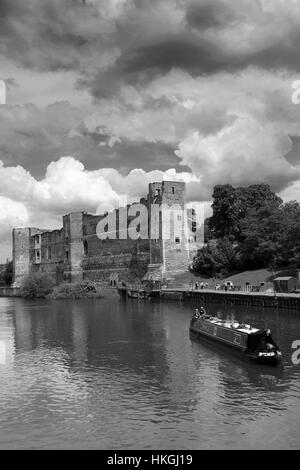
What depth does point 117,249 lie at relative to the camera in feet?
244

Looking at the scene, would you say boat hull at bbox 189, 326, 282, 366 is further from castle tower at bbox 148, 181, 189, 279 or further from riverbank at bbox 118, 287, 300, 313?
castle tower at bbox 148, 181, 189, 279

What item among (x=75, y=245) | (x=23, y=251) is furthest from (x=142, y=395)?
(x=23, y=251)

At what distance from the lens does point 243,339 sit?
19.8 metres

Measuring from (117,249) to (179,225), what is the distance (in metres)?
12.7

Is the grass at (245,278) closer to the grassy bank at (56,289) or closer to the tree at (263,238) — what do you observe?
the tree at (263,238)

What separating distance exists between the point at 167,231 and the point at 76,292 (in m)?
13.9

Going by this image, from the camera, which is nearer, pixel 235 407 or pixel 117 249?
pixel 235 407

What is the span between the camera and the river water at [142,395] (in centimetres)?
1159

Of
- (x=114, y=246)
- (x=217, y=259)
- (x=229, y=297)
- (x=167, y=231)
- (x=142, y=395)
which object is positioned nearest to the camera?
(x=142, y=395)

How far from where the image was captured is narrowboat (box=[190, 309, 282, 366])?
18359 mm

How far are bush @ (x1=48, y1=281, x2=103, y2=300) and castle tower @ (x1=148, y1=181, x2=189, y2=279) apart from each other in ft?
25.7

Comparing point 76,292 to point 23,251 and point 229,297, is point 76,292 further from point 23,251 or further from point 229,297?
point 23,251
